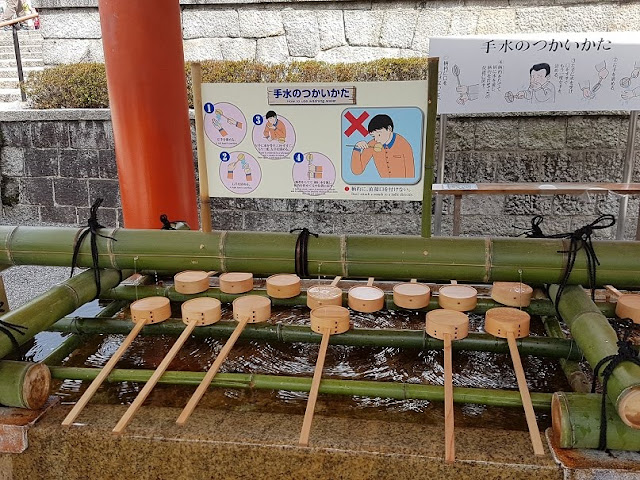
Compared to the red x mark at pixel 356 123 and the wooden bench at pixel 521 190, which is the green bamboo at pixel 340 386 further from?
the wooden bench at pixel 521 190

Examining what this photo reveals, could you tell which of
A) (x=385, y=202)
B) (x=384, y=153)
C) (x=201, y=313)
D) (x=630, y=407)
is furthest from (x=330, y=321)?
(x=385, y=202)

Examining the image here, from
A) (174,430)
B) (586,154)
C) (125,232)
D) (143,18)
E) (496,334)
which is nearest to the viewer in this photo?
(174,430)

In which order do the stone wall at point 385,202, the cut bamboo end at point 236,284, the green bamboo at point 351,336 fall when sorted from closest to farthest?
1. the green bamboo at point 351,336
2. the cut bamboo end at point 236,284
3. the stone wall at point 385,202

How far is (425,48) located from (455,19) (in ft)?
1.81

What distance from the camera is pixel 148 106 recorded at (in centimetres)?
427

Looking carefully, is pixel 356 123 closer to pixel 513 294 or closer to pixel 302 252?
pixel 302 252

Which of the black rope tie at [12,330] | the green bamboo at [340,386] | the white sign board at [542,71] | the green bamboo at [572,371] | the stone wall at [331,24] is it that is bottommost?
the green bamboo at [572,371]

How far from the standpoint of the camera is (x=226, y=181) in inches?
117

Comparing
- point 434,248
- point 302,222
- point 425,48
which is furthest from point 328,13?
point 434,248

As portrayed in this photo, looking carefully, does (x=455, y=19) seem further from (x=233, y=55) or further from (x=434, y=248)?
(x=434, y=248)

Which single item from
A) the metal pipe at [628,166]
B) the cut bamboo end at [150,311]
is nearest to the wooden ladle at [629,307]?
the cut bamboo end at [150,311]

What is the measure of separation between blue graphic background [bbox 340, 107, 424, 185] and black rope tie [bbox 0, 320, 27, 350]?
176cm

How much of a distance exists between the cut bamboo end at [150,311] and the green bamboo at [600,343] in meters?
2.12

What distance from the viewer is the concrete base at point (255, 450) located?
6.55 ft
